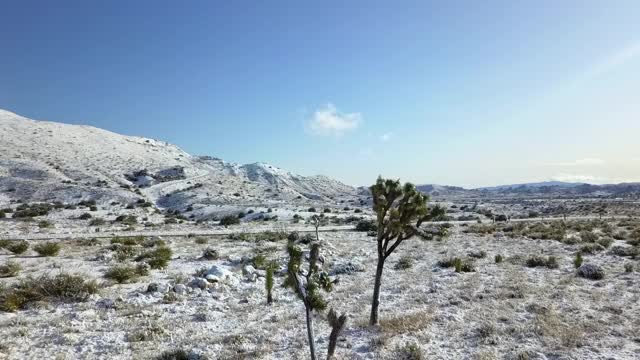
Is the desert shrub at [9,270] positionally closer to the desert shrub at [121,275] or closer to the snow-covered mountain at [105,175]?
the desert shrub at [121,275]

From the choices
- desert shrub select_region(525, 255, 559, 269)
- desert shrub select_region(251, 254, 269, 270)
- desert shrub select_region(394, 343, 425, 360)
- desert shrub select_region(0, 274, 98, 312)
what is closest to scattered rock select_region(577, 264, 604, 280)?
desert shrub select_region(525, 255, 559, 269)

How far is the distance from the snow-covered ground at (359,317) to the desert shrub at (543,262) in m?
0.40

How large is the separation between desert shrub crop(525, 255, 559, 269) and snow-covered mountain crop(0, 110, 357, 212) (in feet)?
172

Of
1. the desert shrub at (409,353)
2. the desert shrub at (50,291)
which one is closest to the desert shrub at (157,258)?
the desert shrub at (50,291)

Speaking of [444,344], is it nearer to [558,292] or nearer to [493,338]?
[493,338]

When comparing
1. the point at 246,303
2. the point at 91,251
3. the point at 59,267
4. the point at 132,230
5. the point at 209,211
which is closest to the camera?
the point at 246,303

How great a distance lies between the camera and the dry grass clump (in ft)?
42.8

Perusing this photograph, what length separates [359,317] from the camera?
14453 millimetres

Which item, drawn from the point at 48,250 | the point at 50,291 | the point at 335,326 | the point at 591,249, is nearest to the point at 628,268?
the point at 591,249

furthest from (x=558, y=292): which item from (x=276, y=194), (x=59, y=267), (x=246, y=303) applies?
(x=276, y=194)

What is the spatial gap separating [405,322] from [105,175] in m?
92.9

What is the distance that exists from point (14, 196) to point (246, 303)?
214 ft

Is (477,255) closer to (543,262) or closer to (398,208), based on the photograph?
(543,262)

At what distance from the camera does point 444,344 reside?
39.5 feet
